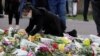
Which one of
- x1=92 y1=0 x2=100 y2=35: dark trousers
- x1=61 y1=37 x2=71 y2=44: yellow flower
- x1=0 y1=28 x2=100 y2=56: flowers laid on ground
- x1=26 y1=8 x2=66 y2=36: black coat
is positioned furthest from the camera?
x1=92 y1=0 x2=100 y2=35: dark trousers

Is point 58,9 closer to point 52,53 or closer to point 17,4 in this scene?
point 17,4

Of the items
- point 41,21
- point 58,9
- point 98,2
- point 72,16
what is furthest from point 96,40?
point 72,16

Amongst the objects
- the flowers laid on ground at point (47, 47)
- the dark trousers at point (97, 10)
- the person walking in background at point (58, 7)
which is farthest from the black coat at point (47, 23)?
the person walking in background at point (58, 7)

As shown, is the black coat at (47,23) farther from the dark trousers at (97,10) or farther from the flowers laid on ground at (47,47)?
the dark trousers at (97,10)

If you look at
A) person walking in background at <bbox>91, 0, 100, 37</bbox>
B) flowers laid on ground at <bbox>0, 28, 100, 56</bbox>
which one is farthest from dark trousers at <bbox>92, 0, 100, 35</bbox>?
flowers laid on ground at <bbox>0, 28, 100, 56</bbox>

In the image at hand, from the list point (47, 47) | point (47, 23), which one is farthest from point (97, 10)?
point (47, 47)

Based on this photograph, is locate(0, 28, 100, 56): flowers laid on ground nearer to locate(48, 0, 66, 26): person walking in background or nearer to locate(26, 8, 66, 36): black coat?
locate(26, 8, 66, 36): black coat

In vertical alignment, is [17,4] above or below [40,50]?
below

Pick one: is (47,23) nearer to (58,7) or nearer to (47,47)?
(47,47)

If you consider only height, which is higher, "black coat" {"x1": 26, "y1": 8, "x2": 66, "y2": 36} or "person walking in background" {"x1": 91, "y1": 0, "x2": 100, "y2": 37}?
"black coat" {"x1": 26, "y1": 8, "x2": 66, "y2": 36}

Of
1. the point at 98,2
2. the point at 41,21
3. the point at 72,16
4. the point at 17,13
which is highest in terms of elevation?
→ the point at 41,21

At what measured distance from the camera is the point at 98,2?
346 inches

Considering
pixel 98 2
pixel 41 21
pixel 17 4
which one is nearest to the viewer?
pixel 41 21

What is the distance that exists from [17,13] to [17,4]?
0.28 m
